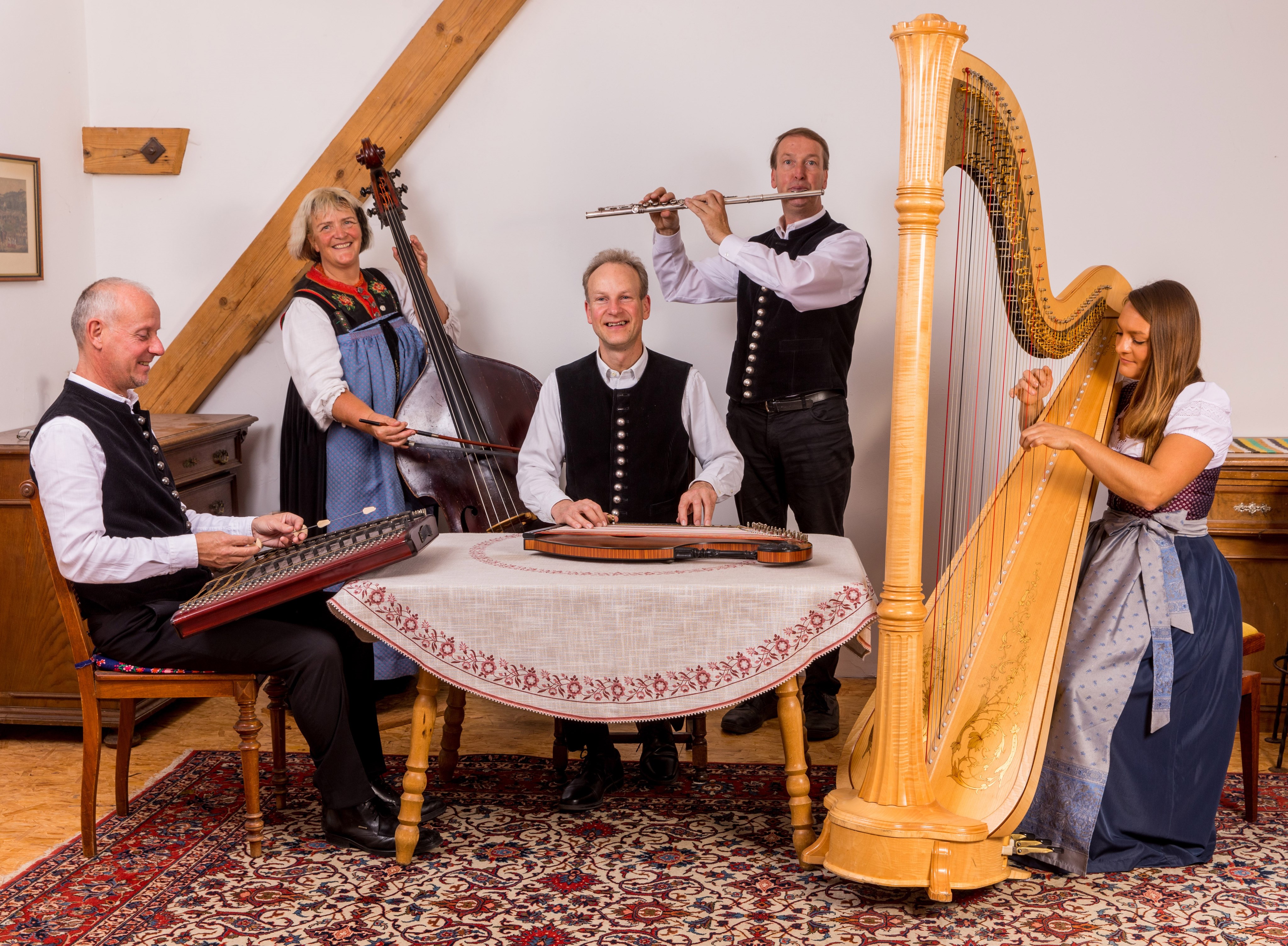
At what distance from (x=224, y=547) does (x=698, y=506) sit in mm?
1087

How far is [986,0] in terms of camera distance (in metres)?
3.67

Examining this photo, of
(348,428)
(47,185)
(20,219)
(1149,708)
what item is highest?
(47,185)

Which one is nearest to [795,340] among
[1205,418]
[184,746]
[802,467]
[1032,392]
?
[802,467]

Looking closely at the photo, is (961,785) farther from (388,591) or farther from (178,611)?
(178,611)

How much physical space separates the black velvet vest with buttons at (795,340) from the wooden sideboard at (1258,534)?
1167 millimetres

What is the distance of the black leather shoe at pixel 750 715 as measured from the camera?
131 inches

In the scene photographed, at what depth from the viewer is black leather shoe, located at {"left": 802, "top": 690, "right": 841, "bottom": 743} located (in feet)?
10.7

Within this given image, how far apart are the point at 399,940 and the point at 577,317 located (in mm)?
2333

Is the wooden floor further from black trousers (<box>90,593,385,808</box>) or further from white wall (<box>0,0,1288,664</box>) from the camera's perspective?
white wall (<box>0,0,1288,664</box>)

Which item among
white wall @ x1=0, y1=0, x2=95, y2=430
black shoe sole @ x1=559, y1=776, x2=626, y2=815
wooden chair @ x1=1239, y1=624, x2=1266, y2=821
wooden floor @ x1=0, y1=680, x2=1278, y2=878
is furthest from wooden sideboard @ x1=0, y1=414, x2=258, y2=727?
wooden chair @ x1=1239, y1=624, x2=1266, y2=821

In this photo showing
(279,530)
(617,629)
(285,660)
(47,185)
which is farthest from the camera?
(47,185)

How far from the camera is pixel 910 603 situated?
6.43 feet

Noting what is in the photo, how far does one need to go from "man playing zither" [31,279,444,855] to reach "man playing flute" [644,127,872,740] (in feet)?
4.11

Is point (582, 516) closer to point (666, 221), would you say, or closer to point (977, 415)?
point (666, 221)
